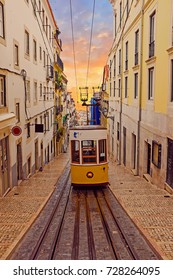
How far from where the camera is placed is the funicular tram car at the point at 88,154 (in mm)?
11812

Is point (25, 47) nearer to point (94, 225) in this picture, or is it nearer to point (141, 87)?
point (141, 87)

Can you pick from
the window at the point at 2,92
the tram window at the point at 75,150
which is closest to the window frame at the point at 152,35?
the tram window at the point at 75,150

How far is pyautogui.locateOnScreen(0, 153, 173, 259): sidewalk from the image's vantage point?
653 cm

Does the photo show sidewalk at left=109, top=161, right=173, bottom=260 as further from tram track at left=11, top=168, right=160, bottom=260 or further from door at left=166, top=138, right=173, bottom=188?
door at left=166, top=138, right=173, bottom=188

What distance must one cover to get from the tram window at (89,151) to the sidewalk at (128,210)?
5.22 ft

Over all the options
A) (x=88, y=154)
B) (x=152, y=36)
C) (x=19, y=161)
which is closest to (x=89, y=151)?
(x=88, y=154)

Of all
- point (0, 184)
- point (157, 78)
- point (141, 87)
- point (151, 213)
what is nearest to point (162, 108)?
point (157, 78)

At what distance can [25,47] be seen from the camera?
16891 mm

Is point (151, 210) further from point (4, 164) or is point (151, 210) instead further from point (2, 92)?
point (2, 92)

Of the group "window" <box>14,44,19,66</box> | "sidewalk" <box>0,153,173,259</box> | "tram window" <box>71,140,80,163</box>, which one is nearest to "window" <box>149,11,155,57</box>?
"tram window" <box>71,140,80,163</box>

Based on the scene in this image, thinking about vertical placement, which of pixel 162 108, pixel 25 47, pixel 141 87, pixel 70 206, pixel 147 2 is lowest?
pixel 70 206

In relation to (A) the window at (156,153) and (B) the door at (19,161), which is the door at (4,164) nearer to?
(B) the door at (19,161)

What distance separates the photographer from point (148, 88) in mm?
14977

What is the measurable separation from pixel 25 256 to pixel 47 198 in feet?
16.2
